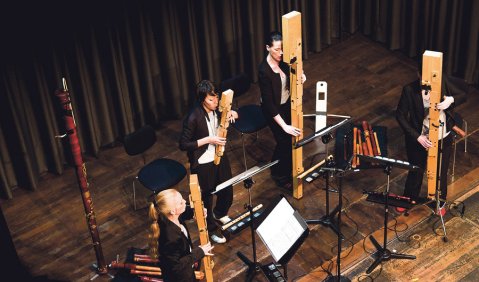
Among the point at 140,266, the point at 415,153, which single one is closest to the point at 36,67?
the point at 140,266

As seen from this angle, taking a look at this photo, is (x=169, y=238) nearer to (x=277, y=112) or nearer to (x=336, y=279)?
(x=336, y=279)

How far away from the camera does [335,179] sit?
773 centimetres

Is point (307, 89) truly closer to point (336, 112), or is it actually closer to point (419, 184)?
point (336, 112)

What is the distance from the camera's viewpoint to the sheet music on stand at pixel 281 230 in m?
5.94

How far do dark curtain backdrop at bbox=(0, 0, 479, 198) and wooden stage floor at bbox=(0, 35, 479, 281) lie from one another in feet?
1.10

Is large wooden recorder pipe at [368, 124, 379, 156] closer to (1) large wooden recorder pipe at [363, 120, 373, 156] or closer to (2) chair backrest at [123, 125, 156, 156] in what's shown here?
(1) large wooden recorder pipe at [363, 120, 373, 156]

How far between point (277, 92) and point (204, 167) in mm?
975

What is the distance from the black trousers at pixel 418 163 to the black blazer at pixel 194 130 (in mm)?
1834

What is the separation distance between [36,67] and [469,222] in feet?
14.2

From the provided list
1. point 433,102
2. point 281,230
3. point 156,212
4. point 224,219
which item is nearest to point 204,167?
point 224,219

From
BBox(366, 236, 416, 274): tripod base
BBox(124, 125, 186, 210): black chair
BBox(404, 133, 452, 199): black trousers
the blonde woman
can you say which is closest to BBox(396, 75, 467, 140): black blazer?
BBox(404, 133, 452, 199): black trousers

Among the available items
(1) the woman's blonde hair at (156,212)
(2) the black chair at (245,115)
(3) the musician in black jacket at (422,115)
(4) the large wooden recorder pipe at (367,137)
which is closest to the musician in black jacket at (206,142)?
(2) the black chair at (245,115)

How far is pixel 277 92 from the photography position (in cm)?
703

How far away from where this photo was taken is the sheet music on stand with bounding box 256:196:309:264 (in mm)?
5938
